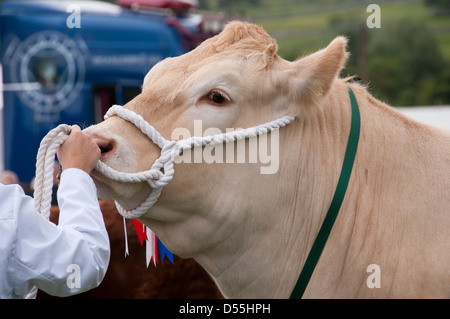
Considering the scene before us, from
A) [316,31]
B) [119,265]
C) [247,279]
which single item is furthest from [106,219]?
[316,31]

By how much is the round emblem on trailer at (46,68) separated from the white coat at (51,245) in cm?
1013

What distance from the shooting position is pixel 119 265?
14.5 ft

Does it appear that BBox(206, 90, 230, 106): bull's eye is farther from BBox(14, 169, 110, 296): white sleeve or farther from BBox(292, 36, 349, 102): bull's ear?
BBox(14, 169, 110, 296): white sleeve

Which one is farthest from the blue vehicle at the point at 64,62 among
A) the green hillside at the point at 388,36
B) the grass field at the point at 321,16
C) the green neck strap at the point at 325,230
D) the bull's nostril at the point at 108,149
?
the grass field at the point at 321,16

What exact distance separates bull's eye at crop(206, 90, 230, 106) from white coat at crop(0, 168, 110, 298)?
0.83 m

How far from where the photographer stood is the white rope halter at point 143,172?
118 inches

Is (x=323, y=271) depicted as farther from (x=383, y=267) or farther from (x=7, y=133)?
(x=7, y=133)

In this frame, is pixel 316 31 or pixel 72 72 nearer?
pixel 72 72

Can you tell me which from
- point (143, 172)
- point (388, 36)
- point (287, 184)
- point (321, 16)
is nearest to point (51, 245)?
point (143, 172)

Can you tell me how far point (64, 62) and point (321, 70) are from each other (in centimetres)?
1004

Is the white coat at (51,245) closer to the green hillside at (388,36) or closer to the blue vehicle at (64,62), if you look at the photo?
the blue vehicle at (64,62)

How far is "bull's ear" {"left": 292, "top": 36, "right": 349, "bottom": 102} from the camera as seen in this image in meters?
3.27

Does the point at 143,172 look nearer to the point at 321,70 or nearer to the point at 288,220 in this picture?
the point at 288,220

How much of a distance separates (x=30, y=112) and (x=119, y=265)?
28.8 feet
